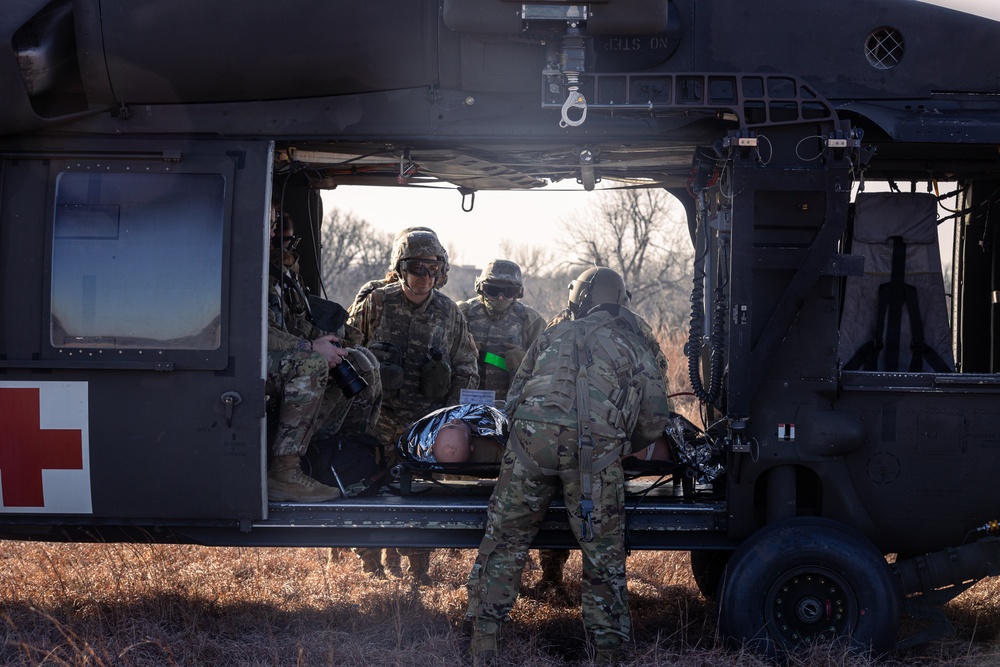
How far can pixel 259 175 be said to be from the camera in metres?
4.80

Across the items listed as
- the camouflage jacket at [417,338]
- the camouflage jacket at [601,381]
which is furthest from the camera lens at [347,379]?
the camouflage jacket at [417,338]

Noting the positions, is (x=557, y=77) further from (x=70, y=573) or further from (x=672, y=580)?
(x=70, y=573)

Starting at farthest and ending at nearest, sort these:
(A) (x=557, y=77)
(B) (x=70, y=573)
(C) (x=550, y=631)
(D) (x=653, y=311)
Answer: (D) (x=653, y=311)
(B) (x=70, y=573)
(C) (x=550, y=631)
(A) (x=557, y=77)

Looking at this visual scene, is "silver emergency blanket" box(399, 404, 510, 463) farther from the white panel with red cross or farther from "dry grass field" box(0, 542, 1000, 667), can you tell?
the white panel with red cross

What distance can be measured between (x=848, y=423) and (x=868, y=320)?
97 centimetres

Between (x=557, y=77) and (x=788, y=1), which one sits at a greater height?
(x=788, y=1)

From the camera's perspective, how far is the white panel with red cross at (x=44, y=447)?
4730 millimetres

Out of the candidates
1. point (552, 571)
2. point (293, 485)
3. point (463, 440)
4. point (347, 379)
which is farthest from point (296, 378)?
point (552, 571)

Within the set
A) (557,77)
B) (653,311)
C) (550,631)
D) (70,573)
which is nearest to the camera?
(557,77)

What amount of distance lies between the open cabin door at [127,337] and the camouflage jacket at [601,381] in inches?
51.9

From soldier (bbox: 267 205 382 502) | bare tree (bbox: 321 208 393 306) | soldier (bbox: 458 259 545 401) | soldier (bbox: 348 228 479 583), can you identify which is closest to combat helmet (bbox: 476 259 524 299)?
soldier (bbox: 458 259 545 401)

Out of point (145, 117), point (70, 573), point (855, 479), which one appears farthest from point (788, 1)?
point (70, 573)

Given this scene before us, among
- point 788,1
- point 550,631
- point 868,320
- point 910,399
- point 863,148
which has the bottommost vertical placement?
point 550,631

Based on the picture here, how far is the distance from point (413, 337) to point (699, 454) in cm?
249
